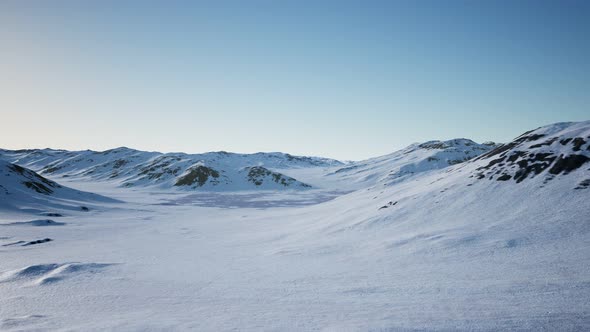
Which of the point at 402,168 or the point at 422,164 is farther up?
the point at 422,164

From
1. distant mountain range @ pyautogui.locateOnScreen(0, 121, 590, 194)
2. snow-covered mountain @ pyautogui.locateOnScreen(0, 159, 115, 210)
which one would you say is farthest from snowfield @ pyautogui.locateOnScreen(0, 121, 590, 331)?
snow-covered mountain @ pyautogui.locateOnScreen(0, 159, 115, 210)

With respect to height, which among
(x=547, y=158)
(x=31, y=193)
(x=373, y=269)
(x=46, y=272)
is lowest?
(x=46, y=272)

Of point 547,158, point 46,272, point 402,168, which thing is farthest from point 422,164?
point 46,272

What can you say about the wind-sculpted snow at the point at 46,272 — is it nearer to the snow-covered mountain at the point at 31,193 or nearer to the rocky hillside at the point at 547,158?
the rocky hillside at the point at 547,158

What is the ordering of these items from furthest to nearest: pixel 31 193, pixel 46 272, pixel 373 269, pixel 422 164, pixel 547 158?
pixel 422 164 < pixel 31 193 < pixel 547 158 < pixel 46 272 < pixel 373 269

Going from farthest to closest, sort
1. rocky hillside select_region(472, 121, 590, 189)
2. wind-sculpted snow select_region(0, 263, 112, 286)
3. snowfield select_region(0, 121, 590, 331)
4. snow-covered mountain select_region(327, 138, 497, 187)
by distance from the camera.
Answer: snow-covered mountain select_region(327, 138, 497, 187)
rocky hillside select_region(472, 121, 590, 189)
wind-sculpted snow select_region(0, 263, 112, 286)
snowfield select_region(0, 121, 590, 331)

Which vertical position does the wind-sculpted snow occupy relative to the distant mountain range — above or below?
below

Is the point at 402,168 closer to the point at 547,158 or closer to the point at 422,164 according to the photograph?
the point at 422,164

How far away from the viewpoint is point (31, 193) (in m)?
59.6

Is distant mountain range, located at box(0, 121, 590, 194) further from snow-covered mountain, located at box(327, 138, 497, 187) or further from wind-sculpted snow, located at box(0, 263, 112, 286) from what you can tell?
wind-sculpted snow, located at box(0, 263, 112, 286)

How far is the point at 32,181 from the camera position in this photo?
66938 millimetres

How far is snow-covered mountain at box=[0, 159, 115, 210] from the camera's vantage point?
169ft

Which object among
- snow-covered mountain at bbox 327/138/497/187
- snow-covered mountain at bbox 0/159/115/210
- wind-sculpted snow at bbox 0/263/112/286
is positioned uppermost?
snow-covered mountain at bbox 327/138/497/187

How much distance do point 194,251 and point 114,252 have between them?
19.8ft
